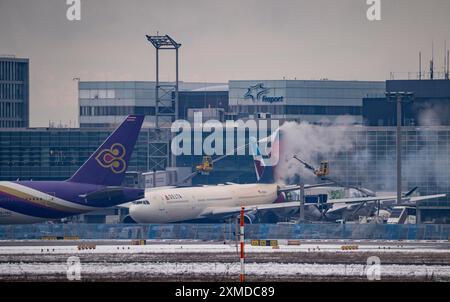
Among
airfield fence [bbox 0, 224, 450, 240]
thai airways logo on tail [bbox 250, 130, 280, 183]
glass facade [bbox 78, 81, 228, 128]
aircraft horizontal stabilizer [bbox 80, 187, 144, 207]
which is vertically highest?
glass facade [bbox 78, 81, 228, 128]

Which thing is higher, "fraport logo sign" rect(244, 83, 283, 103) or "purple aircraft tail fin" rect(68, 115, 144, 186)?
"fraport logo sign" rect(244, 83, 283, 103)

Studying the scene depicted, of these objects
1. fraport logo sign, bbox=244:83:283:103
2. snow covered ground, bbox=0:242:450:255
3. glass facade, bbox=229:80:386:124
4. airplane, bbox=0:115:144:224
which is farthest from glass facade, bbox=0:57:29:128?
snow covered ground, bbox=0:242:450:255

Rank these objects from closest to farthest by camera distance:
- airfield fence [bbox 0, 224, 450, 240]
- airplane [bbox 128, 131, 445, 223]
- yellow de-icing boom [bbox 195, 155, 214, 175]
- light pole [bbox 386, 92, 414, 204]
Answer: airfield fence [bbox 0, 224, 450, 240], airplane [bbox 128, 131, 445, 223], light pole [bbox 386, 92, 414, 204], yellow de-icing boom [bbox 195, 155, 214, 175]

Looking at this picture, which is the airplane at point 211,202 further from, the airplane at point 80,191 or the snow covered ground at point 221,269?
the snow covered ground at point 221,269

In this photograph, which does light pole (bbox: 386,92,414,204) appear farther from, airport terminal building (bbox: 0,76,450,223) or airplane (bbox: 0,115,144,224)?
airplane (bbox: 0,115,144,224)

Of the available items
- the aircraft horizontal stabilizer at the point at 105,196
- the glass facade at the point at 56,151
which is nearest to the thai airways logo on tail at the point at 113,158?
the aircraft horizontal stabilizer at the point at 105,196

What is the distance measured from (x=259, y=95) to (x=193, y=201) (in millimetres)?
76829

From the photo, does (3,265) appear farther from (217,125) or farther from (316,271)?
(217,125)

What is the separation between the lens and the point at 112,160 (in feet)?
264

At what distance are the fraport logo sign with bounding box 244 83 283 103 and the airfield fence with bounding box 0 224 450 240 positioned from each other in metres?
93.4

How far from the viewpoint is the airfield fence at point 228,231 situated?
260 feet

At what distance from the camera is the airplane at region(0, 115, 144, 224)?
75.8 m

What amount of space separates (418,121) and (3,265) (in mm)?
114137
